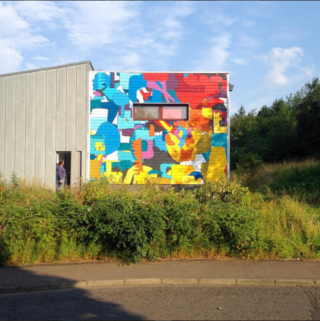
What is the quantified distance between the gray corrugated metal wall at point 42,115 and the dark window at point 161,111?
2351 millimetres

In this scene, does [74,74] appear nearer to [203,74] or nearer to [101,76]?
[101,76]

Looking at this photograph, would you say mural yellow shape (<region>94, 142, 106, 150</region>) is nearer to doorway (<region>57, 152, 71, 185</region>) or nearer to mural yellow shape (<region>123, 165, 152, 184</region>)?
doorway (<region>57, 152, 71, 185</region>)

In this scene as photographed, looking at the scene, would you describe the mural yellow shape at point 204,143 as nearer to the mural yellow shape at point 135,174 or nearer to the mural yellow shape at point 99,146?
the mural yellow shape at point 135,174

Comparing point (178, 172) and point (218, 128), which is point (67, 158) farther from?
point (218, 128)

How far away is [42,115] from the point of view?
15812 millimetres

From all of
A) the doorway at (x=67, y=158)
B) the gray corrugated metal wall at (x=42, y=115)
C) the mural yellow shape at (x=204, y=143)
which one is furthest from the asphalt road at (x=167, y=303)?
the doorway at (x=67, y=158)

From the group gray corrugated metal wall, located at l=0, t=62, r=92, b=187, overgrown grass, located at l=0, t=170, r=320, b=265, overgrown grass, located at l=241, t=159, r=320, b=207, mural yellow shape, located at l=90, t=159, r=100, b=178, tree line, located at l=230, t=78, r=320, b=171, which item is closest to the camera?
overgrown grass, located at l=0, t=170, r=320, b=265

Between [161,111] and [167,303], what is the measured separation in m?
11.8

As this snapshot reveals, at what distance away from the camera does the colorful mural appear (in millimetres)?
15945

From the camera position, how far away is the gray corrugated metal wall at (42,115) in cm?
1574

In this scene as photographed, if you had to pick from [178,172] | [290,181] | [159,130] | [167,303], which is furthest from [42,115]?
[167,303]

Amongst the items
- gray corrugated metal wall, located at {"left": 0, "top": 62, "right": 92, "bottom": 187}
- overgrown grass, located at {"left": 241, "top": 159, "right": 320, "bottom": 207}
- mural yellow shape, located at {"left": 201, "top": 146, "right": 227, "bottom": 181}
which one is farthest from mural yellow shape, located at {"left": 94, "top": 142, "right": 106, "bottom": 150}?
overgrown grass, located at {"left": 241, "top": 159, "right": 320, "bottom": 207}

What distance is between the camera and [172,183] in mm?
15945

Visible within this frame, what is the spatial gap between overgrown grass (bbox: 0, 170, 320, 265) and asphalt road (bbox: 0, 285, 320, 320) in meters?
1.42
